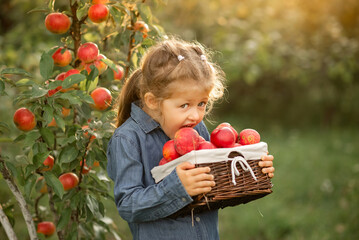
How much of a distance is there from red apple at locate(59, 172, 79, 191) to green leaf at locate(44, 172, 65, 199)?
0.14m

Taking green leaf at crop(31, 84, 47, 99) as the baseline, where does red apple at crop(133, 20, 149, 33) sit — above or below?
above

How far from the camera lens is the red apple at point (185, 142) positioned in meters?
1.39


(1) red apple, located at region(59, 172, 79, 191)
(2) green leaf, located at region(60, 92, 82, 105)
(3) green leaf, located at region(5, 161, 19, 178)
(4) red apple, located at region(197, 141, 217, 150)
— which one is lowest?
(1) red apple, located at region(59, 172, 79, 191)

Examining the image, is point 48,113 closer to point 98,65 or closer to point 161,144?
point 98,65

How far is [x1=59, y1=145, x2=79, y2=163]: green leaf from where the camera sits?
167 cm

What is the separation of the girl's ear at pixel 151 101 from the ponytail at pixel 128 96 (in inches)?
5.4

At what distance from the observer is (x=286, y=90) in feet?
22.6

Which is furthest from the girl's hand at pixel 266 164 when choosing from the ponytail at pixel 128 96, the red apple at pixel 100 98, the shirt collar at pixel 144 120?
the red apple at pixel 100 98

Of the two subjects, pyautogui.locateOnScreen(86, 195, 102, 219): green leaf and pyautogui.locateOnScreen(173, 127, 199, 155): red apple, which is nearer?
pyautogui.locateOnScreen(173, 127, 199, 155): red apple

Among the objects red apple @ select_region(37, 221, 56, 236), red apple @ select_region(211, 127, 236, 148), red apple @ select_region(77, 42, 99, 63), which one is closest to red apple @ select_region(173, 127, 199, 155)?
red apple @ select_region(211, 127, 236, 148)

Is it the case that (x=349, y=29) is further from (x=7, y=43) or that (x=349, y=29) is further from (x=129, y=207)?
(x=129, y=207)

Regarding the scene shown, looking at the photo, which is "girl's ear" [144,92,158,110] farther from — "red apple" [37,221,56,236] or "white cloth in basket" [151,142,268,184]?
"red apple" [37,221,56,236]

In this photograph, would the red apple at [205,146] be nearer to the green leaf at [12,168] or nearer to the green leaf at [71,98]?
the green leaf at [71,98]

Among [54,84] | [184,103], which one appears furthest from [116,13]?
[184,103]
